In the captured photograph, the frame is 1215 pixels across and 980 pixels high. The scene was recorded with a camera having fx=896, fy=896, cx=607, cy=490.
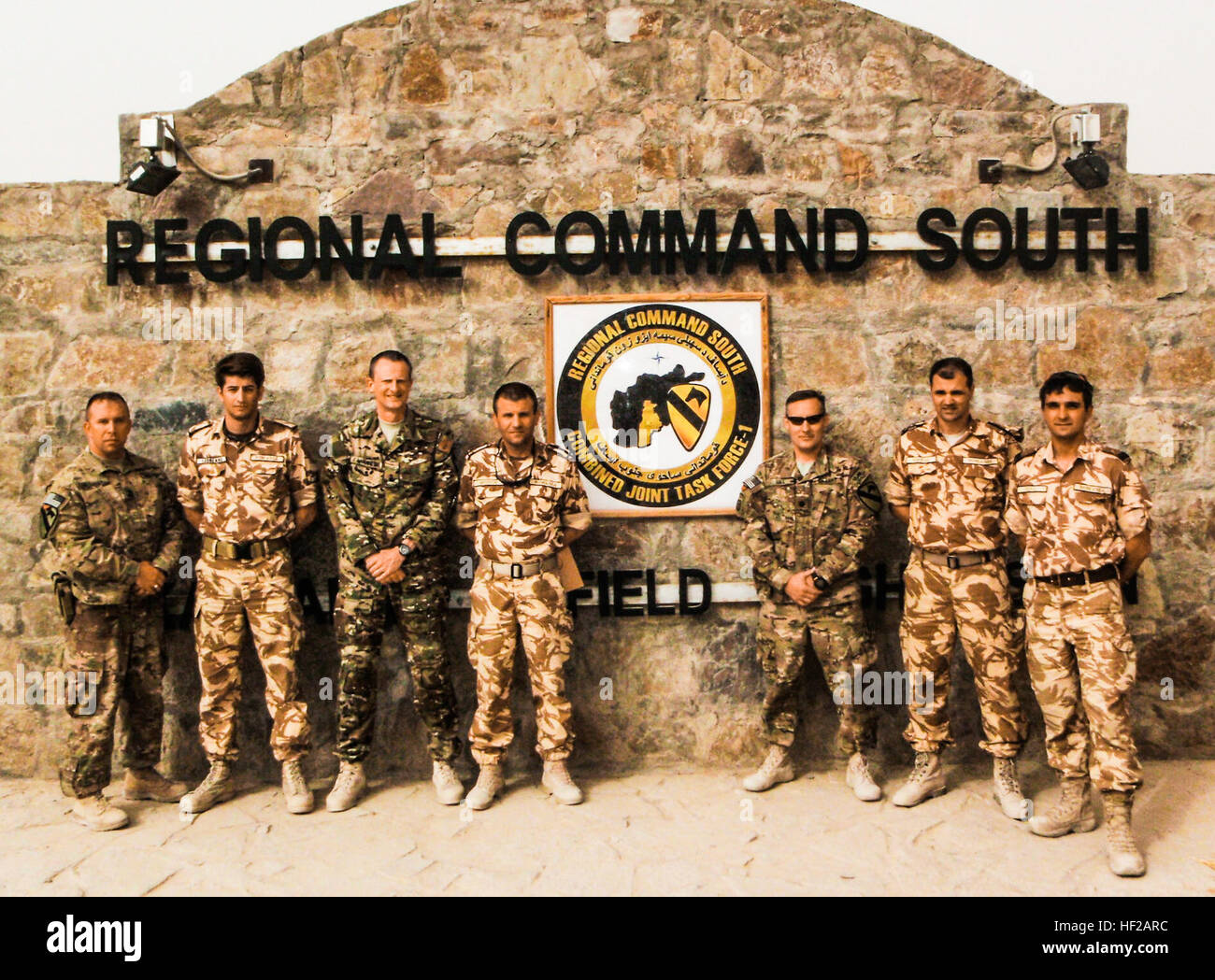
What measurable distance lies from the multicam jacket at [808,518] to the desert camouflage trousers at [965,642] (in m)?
0.34

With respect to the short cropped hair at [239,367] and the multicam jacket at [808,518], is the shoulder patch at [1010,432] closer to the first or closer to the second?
the multicam jacket at [808,518]

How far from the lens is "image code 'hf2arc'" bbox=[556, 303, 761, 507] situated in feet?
16.5

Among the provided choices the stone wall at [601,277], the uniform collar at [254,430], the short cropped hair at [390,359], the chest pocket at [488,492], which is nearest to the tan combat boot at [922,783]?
the stone wall at [601,277]

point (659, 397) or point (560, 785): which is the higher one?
point (659, 397)

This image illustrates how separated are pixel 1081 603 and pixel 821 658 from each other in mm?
1256

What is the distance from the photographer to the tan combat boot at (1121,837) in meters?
3.68

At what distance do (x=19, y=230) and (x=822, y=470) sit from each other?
4.68 meters

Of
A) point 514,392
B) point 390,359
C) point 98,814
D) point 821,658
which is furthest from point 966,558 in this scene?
point 98,814

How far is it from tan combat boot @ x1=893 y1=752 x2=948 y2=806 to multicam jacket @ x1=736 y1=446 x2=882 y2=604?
2.91 feet

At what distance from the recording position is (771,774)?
4707mm

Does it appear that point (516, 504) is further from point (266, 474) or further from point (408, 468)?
point (266, 474)

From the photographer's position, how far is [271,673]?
14.9 feet

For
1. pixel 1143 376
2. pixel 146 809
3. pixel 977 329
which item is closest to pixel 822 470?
pixel 977 329

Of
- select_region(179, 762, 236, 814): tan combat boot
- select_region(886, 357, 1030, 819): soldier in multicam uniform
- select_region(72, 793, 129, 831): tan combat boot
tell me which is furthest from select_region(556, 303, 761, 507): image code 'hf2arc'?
select_region(72, 793, 129, 831): tan combat boot
